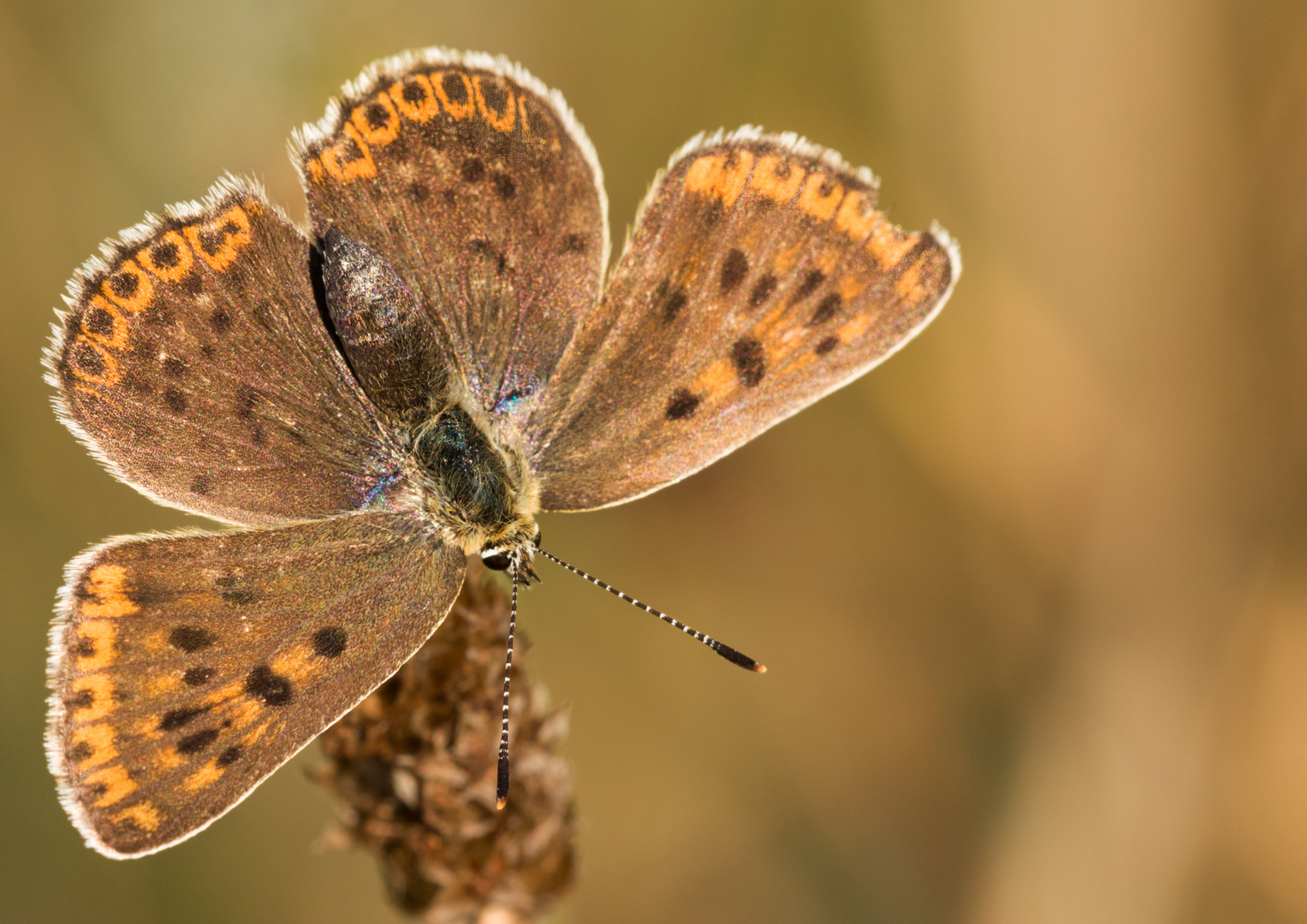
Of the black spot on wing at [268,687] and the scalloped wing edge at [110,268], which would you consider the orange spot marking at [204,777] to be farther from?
the scalloped wing edge at [110,268]

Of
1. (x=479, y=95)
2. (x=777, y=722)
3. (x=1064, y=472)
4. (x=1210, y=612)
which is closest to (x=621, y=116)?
(x=479, y=95)

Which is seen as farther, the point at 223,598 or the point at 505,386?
the point at 505,386

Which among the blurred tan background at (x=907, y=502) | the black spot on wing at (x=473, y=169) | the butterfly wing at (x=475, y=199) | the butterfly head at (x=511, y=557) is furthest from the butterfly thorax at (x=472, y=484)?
the blurred tan background at (x=907, y=502)

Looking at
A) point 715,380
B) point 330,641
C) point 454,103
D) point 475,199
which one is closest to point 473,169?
point 475,199

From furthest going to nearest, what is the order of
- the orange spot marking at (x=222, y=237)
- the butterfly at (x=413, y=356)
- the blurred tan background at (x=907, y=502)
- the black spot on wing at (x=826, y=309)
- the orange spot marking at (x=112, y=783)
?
the blurred tan background at (x=907, y=502) < the black spot on wing at (x=826, y=309) < the orange spot marking at (x=222, y=237) < the butterfly at (x=413, y=356) < the orange spot marking at (x=112, y=783)

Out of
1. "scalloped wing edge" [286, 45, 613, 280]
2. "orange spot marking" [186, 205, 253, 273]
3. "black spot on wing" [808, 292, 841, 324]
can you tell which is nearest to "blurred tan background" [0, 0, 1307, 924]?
"scalloped wing edge" [286, 45, 613, 280]

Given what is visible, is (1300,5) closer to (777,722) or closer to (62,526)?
(777,722)
